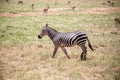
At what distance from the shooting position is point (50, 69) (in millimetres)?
9516

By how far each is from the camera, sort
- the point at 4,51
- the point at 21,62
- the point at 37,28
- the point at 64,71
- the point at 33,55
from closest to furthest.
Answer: the point at 64,71 < the point at 21,62 < the point at 33,55 < the point at 4,51 < the point at 37,28

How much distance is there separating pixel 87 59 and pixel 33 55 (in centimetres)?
285

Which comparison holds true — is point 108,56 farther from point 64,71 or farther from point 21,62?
point 21,62

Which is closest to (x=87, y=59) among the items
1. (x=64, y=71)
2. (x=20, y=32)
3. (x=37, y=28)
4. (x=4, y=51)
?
(x=64, y=71)

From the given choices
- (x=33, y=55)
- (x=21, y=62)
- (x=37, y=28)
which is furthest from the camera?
(x=37, y=28)

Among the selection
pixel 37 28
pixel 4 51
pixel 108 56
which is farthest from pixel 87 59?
pixel 37 28

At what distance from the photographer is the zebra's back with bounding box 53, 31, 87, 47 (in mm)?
10388

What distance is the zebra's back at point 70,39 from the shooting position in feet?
34.1

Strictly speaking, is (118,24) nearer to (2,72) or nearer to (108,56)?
(108,56)

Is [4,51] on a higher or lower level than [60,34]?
lower

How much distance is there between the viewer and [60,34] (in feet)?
36.3

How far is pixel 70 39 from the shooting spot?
10453mm

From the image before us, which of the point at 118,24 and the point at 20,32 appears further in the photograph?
the point at 118,24

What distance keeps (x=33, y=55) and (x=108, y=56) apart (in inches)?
151
